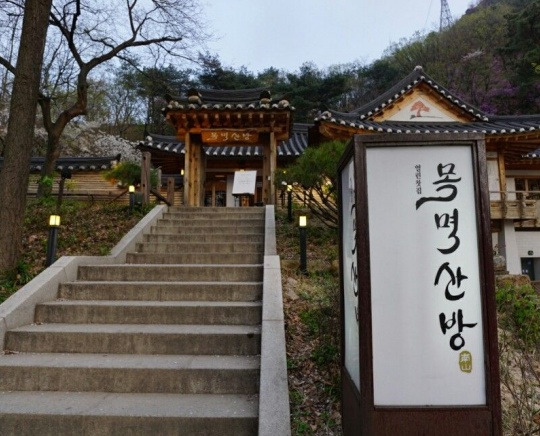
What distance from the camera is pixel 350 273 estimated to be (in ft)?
7.70

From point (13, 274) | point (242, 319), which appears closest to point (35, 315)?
point (13, 274)

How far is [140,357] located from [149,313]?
65 cm

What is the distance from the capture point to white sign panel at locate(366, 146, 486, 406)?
188cm

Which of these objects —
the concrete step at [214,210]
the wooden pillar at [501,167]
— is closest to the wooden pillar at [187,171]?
the concrete step at [214,210]

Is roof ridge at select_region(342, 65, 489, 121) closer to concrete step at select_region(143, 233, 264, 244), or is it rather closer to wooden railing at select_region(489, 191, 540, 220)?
wooden railing at select_region(489, 191, 540, 220)

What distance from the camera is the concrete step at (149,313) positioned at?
155 inches

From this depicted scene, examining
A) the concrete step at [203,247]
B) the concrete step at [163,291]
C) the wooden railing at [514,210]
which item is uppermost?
the wooden railing at [514,210]

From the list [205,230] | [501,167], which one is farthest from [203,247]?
[501,167]

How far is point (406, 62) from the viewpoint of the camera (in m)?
33.3

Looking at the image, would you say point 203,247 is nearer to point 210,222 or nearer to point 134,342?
point 210,222

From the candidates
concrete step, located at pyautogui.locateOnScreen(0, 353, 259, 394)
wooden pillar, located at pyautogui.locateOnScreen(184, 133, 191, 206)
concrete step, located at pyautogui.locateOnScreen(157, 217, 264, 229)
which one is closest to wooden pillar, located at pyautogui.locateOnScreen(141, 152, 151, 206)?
concrete step, located at pyautogui.locateOnScreen(157, 217, 264, 229)

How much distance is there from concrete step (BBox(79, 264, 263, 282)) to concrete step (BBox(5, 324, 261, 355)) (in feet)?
4.70

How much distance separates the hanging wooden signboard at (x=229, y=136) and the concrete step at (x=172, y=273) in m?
6.98

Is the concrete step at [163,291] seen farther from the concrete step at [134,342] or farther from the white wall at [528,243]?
the white wall at [528,243]
